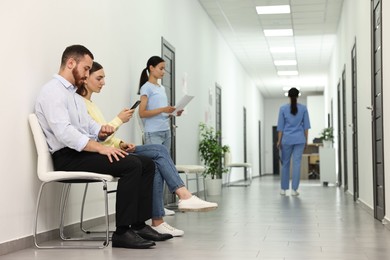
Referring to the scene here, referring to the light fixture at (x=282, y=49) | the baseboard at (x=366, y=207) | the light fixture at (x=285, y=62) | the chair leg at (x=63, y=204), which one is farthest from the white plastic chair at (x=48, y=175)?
the light fixture at (x=285, y=62)

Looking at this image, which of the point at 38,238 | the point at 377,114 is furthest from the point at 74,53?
the point at 377,114

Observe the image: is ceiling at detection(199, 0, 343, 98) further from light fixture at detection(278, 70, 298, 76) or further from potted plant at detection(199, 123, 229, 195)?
potted plant at detection(199, 123, 229, 195)

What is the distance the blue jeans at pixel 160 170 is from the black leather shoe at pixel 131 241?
0.45m

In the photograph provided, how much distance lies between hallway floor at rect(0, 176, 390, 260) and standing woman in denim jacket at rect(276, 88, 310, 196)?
2.87m

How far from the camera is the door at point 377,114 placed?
520cm

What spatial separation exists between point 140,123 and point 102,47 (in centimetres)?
90

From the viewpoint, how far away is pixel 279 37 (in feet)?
41.3

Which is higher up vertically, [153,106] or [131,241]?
[153,106]

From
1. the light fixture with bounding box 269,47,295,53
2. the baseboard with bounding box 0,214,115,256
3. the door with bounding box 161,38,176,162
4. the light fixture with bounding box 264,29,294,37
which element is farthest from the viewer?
the light fixture with bounding box 269,47,295,53

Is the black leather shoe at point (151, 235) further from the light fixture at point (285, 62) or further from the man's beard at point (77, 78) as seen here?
the light fixture at point (285, 62)

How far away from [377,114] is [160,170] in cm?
231

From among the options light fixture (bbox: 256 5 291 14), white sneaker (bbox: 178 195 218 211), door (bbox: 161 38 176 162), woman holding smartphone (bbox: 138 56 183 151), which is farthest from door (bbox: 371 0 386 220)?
light fixture (bbox: 256 5 291 14)

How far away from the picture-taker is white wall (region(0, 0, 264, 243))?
3574 millimetres

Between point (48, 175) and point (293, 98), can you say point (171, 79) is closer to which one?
point (293, 98)
